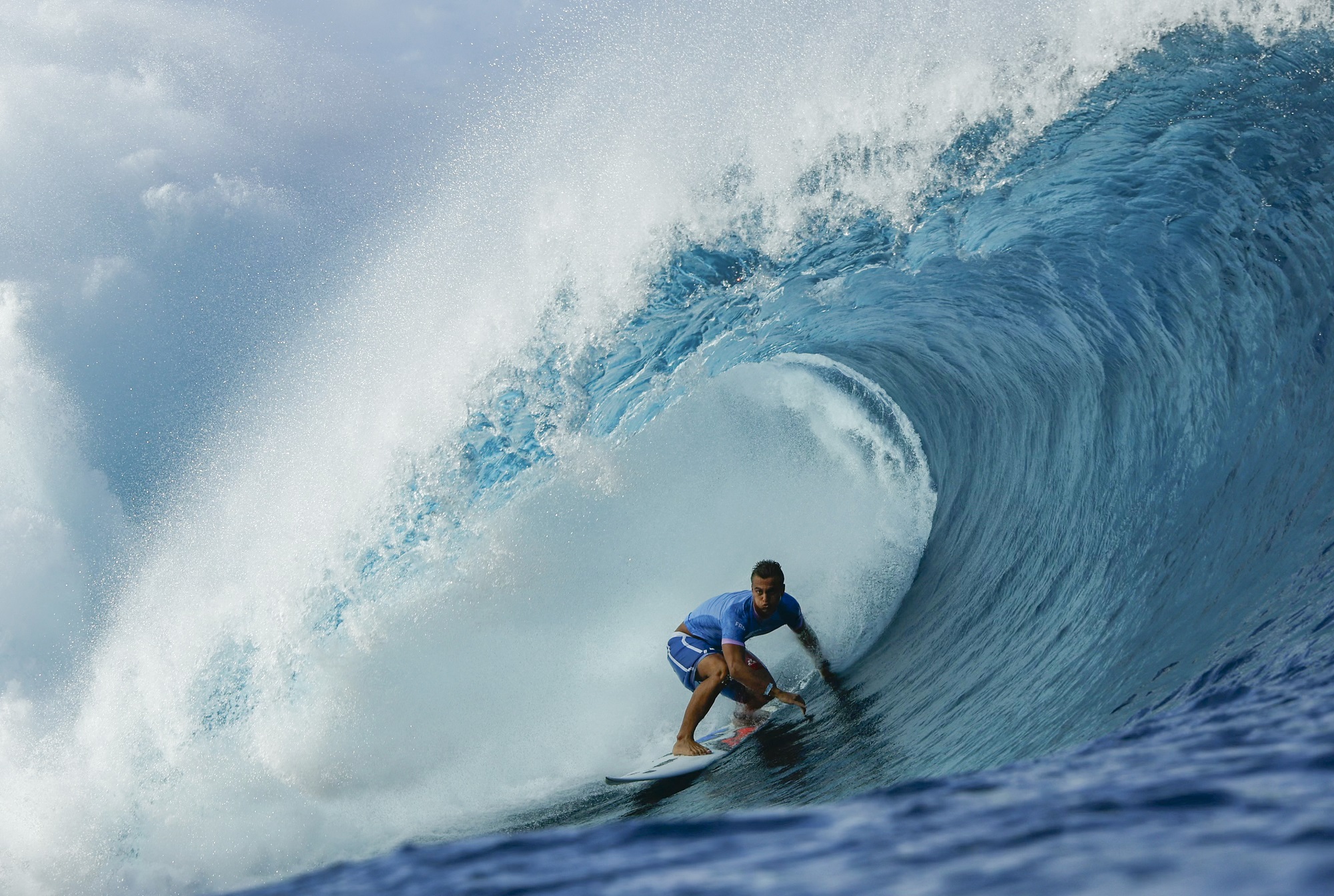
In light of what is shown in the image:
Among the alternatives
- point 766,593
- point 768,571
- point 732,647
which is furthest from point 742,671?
point 768,571

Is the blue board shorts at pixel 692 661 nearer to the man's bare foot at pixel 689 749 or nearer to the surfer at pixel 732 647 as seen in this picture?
the surfer at pixel 732 647

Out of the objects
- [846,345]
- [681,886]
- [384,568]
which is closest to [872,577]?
[846,345]

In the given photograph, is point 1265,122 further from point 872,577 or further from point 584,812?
point 584,812

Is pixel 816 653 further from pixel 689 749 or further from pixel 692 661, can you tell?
pixel 689 749

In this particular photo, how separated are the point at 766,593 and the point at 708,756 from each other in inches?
40.1

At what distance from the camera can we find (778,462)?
8938mm

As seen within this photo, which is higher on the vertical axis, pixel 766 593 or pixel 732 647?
pixel 766 593

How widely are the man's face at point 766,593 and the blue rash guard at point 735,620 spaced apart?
13 centimetres

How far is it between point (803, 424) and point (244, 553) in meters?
5.64

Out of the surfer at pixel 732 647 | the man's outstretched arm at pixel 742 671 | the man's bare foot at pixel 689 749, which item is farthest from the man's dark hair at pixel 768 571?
the man's bare foot at pixel 689 749

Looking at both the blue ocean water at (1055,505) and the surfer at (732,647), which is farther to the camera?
the surfer at (732,647)

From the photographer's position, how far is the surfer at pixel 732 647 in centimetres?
555

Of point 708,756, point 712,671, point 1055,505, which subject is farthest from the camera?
point 1055,505

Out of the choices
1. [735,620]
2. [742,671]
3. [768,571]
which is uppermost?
[768,571]
